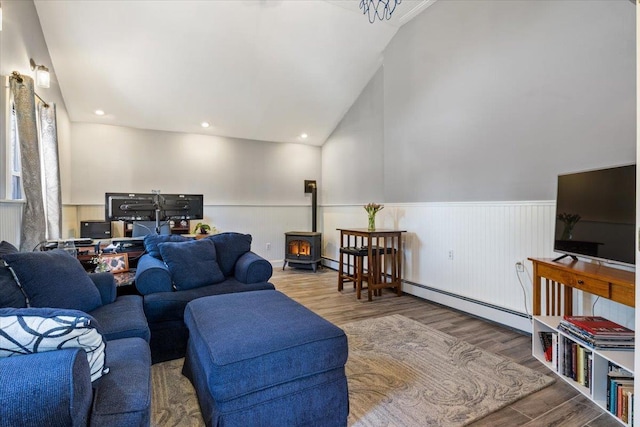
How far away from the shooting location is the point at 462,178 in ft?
11.3

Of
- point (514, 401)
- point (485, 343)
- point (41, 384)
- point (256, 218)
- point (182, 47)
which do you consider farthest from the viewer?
point (256, 218)

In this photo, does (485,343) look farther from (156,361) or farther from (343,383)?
(156,361)

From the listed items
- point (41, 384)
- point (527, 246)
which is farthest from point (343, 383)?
point (527, 246)

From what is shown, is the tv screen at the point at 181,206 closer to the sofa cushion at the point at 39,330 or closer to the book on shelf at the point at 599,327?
the sofa cushion at the point at 39,330

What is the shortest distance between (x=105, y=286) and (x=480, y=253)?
10.8ft

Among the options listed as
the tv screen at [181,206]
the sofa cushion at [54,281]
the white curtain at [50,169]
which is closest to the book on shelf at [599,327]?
the sofa cushion at [54,281]

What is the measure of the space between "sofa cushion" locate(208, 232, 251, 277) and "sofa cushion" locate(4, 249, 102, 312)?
1140 mm

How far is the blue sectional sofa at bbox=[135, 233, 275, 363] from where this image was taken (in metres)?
2.30

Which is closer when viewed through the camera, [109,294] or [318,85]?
[109,294]

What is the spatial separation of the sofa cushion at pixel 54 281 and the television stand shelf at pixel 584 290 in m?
2.94

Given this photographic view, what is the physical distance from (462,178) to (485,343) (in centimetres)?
170

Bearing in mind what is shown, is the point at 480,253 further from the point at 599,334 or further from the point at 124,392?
the point at 124,392

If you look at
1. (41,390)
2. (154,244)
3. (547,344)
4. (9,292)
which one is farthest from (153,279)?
(547,344)

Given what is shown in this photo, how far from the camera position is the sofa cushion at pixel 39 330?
85cm
